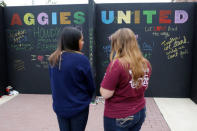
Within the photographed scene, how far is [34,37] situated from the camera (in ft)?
18.0

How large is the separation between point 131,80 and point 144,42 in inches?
145

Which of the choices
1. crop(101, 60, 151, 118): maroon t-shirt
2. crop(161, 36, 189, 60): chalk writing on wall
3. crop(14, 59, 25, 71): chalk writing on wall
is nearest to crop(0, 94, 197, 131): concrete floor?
crop(14, 59, 25, 71): chalk writing on wall

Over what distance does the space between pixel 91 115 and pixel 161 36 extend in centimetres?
286

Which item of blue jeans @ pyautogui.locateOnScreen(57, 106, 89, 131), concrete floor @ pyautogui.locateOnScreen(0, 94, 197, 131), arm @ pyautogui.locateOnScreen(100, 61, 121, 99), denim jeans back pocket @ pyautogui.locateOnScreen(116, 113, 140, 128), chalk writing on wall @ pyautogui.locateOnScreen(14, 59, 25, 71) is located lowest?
concrete floor @ pyautogui.locateOnScreen(0, 94, 197, 131)

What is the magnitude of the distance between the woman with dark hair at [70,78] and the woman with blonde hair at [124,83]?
0.24m

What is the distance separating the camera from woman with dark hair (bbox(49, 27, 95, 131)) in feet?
5.80

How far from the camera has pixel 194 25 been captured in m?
4.91

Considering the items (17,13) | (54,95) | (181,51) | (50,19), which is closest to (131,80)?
(54,95)

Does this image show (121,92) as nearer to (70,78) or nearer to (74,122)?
(70,78)

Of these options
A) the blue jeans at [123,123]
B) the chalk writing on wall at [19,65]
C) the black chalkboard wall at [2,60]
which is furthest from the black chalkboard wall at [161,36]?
the blue jeans at [123,123]

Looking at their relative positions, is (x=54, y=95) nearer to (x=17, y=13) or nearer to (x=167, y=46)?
(x=167, y=46)

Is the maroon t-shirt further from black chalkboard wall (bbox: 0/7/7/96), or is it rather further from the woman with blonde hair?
black chalkboard wall (bbox: 0/7/7/96)

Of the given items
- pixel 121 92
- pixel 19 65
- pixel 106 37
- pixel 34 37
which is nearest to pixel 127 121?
pixel 121 92

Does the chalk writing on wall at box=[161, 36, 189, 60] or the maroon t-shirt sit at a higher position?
the chalk writing on wall at box=[161, 36, 189, 60]
